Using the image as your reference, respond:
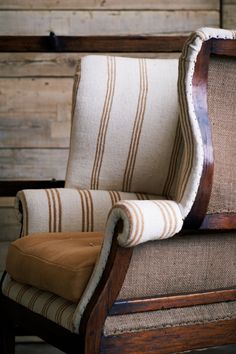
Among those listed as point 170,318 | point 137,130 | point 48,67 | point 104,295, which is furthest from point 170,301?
point 48,67

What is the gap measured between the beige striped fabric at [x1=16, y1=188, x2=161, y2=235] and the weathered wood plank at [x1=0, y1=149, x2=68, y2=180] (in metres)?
0.80

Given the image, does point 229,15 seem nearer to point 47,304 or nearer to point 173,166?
point 173,166

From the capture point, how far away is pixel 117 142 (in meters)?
2.14

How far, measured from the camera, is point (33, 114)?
111 inches

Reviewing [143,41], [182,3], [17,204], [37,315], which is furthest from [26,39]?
[37,315]

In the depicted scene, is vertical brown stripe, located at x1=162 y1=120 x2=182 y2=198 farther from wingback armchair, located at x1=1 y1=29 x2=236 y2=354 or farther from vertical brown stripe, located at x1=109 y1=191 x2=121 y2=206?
wingback armchair, located at x1=1 y1=29 x2=236 y2=354

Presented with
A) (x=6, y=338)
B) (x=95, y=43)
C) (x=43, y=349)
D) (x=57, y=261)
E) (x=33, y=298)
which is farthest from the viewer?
(x=95, y=43)

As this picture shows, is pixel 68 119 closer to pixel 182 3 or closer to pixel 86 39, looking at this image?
pixel 86 39

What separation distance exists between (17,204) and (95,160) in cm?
30

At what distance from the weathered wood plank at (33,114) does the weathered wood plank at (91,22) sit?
0.68 feet

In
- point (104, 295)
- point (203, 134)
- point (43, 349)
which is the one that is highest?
point (203, 134)

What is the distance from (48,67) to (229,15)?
0.76 metres

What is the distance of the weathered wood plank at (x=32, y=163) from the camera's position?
2.81 metres

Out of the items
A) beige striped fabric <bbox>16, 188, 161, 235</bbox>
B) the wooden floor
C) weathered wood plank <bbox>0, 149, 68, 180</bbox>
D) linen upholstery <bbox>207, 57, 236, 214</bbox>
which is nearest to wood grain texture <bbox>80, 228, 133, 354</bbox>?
linen upholstery <bbox>207, 57, 236, 214</bbox>
